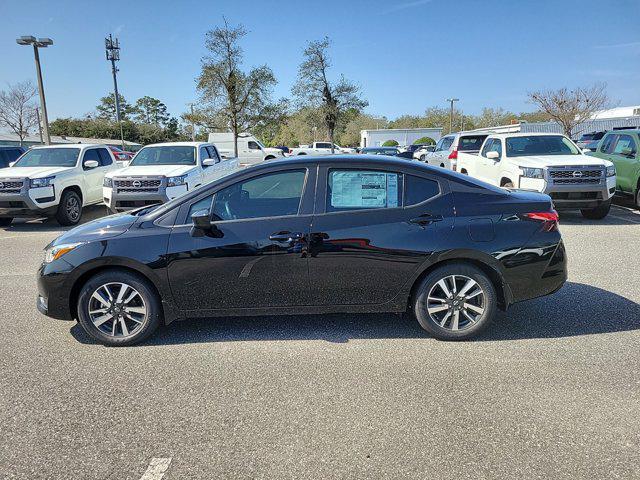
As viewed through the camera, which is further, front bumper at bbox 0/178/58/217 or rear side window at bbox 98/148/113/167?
rear side window at bbox 98/148/113/167

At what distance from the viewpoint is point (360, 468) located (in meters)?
2.52

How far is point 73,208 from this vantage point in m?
11.0

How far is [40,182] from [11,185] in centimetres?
59

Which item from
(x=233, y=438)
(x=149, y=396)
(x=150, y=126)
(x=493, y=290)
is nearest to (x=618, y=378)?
(x=493, y=290)

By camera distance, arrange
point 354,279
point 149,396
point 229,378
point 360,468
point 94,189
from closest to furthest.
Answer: point 360,468
point 149,396
point 229,378
point 354,279
point 94,189

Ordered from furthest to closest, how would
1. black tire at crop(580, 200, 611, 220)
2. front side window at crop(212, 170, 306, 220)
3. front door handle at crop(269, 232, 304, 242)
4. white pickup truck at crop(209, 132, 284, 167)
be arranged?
white pickup truck at crop(209, 132, 284, 167)
black tire at crop(580, 200, 611, 220)
front side window at crop(212, 170, 306, 220)
front door handle at crop(269, 232, 304, 242)

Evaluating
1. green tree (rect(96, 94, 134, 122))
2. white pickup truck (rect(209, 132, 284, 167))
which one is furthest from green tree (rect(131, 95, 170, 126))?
white pickup truck (rect(209, 132, 284, 167))

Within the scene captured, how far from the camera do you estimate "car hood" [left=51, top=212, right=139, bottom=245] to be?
4004 mm

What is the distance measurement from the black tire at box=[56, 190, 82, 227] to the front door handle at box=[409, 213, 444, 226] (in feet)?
31.3

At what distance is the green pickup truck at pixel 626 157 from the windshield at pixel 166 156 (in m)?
10.7

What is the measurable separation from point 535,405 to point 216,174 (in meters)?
10.8

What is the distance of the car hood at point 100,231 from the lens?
13.1 ft

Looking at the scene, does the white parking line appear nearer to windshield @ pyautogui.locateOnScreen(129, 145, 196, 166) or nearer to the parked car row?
the parked car row

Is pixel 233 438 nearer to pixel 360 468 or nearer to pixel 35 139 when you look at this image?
pixel 360 468
